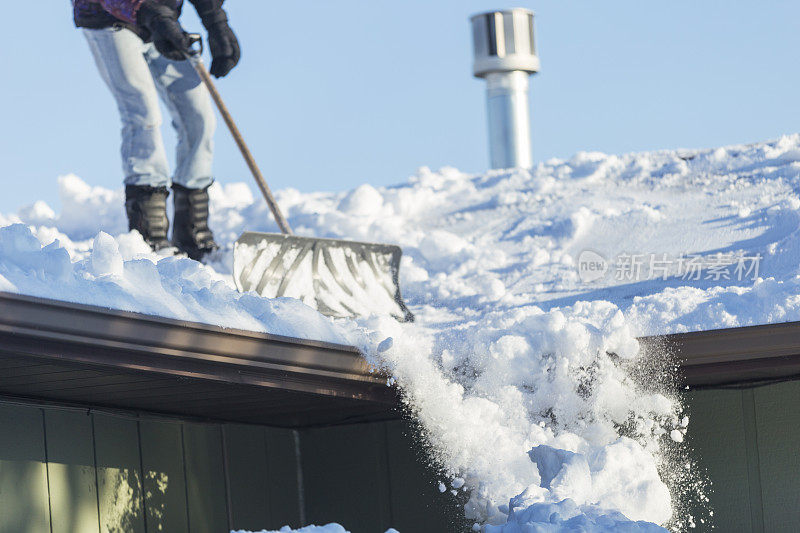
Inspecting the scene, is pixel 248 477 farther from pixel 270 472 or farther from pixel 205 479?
pixel 205 479

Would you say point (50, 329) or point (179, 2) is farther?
point (179, 2)

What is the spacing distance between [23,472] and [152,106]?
9.63 feet

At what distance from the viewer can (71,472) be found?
467cm

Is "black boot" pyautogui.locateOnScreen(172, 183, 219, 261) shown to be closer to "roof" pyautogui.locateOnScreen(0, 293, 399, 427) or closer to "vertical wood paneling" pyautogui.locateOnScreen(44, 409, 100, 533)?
"roof" pyautogui.locateOnScreen(0, 293, 399, 427)

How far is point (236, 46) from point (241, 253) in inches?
76.5

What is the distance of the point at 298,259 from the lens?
6301mm

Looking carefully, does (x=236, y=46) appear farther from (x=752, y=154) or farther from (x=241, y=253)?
(x=752, y=154)

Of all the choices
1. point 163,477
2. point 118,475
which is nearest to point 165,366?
point 118,475

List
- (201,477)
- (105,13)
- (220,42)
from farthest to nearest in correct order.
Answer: (220,42), (105,13), (201,477)

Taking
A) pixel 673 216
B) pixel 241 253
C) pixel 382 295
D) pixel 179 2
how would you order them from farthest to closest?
pixel 673 216 < pixel 179 2 < pixel 382 295 < pixel 241 253

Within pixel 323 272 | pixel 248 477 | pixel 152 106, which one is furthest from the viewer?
pixel 152 106

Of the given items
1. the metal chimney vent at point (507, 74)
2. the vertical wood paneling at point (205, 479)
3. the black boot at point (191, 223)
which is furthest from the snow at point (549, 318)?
the metal chimney vent at point (507, 74)

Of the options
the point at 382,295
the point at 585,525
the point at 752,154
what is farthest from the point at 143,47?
the point at 752,154

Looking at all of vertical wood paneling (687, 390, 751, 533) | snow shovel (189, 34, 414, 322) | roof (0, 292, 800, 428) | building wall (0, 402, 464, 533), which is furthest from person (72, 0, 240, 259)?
vertical wood paneling (687, 390, 751, 533)
